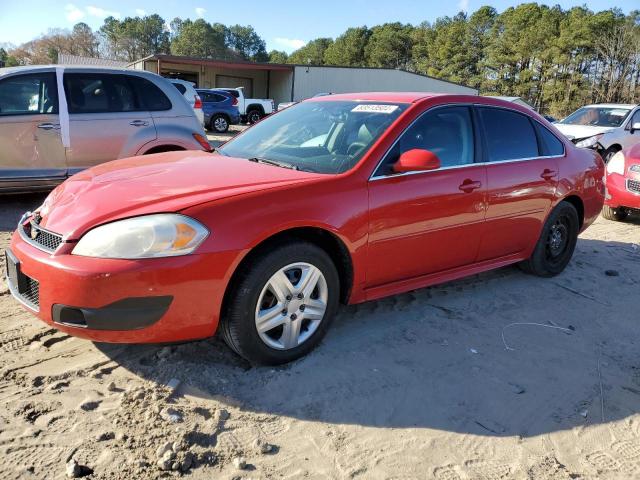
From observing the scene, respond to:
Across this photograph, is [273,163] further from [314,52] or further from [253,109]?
[314,52]

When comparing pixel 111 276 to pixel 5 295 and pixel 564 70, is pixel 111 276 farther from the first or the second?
pixel 564 70

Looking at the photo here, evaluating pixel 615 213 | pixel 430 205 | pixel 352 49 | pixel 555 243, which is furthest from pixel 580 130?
pixel 352 49

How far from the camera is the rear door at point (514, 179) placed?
13.2ft

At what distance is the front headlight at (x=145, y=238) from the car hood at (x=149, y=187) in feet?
0.17

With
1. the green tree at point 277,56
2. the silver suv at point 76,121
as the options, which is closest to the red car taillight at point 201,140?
the silver suv at point 76,121

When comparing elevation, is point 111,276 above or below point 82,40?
below

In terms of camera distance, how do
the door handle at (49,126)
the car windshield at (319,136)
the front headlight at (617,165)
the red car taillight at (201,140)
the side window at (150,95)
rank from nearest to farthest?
1. the car windshield at (319,136)
2. the door handle at (49,126)
3. the red car taillight at (201,140)
4. the side window at (150,95)
5. the front headlight at (617,165)

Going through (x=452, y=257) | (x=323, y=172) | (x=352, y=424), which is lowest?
(x=352, y=424)

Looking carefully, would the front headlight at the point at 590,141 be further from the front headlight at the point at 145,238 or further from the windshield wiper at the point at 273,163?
the front headlight at the point at 145,238

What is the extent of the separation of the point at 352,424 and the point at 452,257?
1656 mm

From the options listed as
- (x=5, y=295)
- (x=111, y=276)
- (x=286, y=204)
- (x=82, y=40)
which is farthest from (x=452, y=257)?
(x=82, y=40)

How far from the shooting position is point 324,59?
9188 centimetres

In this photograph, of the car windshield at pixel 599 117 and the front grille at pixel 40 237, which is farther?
the car windshield at pixel 599 117

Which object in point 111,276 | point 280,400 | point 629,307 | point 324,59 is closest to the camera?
point 111,276
